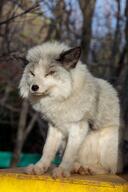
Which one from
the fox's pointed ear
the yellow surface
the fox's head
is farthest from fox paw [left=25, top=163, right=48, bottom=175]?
the fox's pointed ear

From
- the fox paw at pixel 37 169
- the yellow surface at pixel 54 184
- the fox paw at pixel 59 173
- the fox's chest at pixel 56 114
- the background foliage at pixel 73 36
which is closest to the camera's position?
the yellow surface at pixel 54 184

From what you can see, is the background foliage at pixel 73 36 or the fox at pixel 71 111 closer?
the fox at pixel 71 111

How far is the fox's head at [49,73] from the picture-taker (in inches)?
208

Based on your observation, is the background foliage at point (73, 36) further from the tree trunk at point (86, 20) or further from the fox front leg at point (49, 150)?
the fox front leg at point (49, 150)

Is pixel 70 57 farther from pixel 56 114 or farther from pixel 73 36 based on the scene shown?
pixel 73 36

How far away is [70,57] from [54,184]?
1.48 meters

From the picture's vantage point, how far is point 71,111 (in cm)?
547

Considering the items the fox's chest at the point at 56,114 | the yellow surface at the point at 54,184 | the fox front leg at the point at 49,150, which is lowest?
the yellow surface at the point at 54,184

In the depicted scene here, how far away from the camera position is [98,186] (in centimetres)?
476

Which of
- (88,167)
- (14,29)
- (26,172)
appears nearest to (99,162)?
(88,167)

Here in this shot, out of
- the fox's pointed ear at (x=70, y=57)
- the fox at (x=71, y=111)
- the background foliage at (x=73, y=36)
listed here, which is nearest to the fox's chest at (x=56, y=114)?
the fox at (x=71, y=111)

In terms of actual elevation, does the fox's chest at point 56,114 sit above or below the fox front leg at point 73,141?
above

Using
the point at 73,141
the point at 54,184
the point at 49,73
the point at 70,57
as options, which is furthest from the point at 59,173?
the point at 70,57

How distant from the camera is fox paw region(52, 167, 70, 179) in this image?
16.6ft
